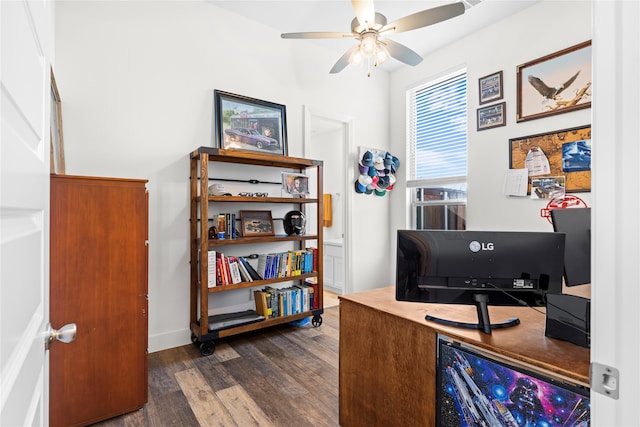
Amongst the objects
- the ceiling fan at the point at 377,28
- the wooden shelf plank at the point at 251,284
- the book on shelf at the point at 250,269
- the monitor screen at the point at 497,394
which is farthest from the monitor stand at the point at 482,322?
the book on shelf at the point at 250,269

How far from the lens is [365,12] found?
→ 235 cm

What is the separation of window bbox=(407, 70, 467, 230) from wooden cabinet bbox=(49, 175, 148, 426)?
3469 mm

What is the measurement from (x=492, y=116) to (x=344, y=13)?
194 centimetres

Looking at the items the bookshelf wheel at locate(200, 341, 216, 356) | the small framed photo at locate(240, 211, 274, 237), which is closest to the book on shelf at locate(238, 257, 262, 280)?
the small framed photo at locate(240, 211, 274, 237)

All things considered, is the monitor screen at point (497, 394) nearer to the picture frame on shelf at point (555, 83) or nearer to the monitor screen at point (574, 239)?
the monitor screen at point (574, 239)

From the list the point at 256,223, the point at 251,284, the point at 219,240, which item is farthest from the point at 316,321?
the point at 219,240

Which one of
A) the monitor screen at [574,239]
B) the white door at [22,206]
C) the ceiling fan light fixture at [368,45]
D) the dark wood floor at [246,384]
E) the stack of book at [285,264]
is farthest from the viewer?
the stack of book at [285,264]

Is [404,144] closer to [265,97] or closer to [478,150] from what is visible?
A: [478,150]

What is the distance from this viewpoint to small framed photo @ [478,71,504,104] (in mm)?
3551

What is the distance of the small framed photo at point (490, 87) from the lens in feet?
11.6

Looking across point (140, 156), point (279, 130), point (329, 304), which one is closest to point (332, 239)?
point (329, 304)

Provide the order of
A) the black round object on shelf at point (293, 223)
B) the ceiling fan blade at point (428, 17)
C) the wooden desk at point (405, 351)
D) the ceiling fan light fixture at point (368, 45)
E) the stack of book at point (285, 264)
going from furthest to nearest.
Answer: the black round object on shelf at point (293, 223), the stack of book at point (285, 264), the ceiling fan light fixture at point (368, 45), the ceiling fan blade at point (428, 17), the wooden desk at point (405, 351)

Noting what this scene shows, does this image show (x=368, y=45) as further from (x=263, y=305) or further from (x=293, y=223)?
(x=263, y=305)

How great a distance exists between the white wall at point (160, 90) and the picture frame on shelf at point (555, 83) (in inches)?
97.2
